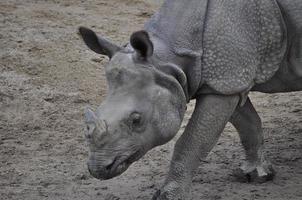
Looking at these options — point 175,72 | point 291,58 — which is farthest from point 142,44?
point 291,58

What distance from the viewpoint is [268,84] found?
16.1ft

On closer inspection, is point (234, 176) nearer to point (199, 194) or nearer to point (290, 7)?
point (199, 194)

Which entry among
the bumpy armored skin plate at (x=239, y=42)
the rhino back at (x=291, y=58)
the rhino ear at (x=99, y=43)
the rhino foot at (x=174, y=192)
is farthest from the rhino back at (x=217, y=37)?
the rhino foot at (x=174, y=192)

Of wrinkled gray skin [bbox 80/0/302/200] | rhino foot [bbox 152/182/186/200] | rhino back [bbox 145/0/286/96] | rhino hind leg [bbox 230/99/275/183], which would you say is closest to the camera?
wrinkled gray skin [bbox 80/0/302/200]

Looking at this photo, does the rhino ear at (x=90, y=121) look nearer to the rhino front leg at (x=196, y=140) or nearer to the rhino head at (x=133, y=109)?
the rhino head at (x=133, y=109)

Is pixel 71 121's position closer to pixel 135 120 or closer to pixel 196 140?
pixel 196 140

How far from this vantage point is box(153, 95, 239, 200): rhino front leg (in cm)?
449

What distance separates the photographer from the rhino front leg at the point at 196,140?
14.7 ft

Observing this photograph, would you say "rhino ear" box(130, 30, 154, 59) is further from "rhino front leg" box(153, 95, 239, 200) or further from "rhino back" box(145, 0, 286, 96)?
"rhino front leg" box(153, 95, 239, 200)

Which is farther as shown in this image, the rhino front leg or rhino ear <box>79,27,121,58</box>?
the rhino front leg

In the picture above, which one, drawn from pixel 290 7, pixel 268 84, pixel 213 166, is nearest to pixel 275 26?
pixel 290 7

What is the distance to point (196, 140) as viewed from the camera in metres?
4.50

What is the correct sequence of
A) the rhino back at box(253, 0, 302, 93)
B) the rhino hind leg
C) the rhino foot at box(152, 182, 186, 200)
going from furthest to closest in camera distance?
the rhino hind leg → the rhino back at box(253, 0, 302, 93) → the rhino foot at box(152, 182, 186, 200)

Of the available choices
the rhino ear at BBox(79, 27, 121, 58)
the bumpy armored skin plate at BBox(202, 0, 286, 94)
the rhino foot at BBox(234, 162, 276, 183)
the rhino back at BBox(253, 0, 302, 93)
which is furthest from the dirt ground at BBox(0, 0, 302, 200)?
the rhino ear at BBox(79, 27, 121, 58)
